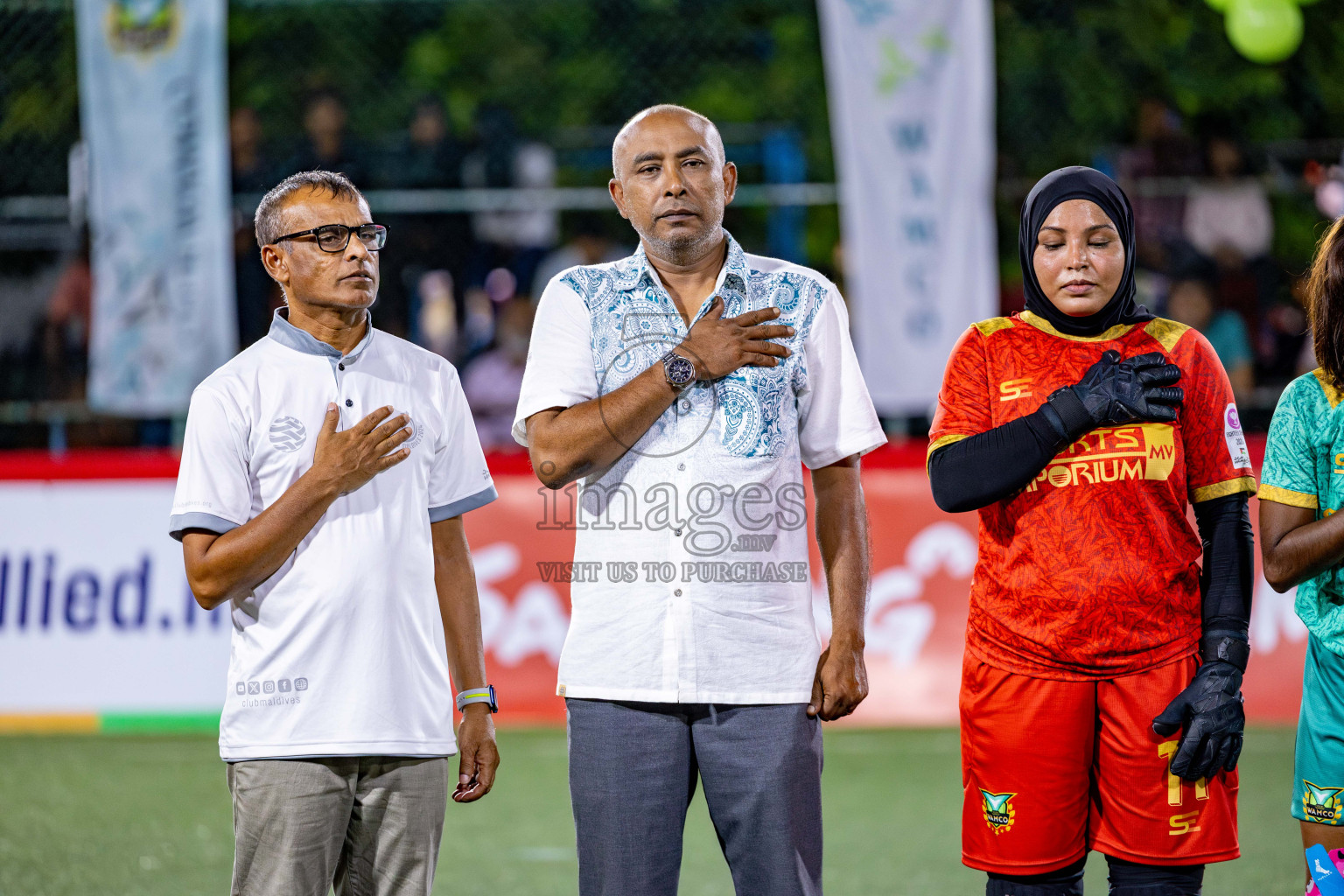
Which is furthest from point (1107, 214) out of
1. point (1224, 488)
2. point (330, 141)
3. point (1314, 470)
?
point (330, 141)

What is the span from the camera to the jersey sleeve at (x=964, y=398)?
330 centimetres

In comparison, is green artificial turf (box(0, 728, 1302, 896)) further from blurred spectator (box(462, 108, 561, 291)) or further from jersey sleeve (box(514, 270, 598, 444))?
blurred spectator (box(462, 108, 561, 291))

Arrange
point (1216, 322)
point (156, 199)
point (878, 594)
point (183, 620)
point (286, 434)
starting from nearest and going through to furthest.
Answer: point (286, 434), point (183, 620), point (878, 594), point (156, 199), point (1216, 322)

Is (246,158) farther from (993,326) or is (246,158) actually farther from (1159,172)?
(993,326)

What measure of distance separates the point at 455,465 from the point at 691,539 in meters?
0.69

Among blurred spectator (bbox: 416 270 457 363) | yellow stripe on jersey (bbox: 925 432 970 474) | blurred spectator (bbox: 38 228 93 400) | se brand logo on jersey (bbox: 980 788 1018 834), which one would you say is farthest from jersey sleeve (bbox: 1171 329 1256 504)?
blurred spectator (bbox: 38 228 93 400)

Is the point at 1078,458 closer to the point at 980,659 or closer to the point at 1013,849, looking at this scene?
the point at 980,659

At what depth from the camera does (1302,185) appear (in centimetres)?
989

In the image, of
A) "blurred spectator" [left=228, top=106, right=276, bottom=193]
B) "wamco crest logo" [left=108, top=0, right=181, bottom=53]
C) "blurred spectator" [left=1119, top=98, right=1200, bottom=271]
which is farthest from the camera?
"blurred spectator" [left=228, top=106, right=276, bottom=193]

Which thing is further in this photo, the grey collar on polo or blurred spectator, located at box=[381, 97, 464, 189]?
blurred spectator, located at box=[381, 97, 464, 189]

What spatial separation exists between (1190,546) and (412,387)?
73.0 inches

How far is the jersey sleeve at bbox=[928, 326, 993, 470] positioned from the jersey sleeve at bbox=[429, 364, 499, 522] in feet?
3.61

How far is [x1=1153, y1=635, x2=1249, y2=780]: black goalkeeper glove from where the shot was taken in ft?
9.91

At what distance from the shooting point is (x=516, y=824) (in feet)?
20.4
